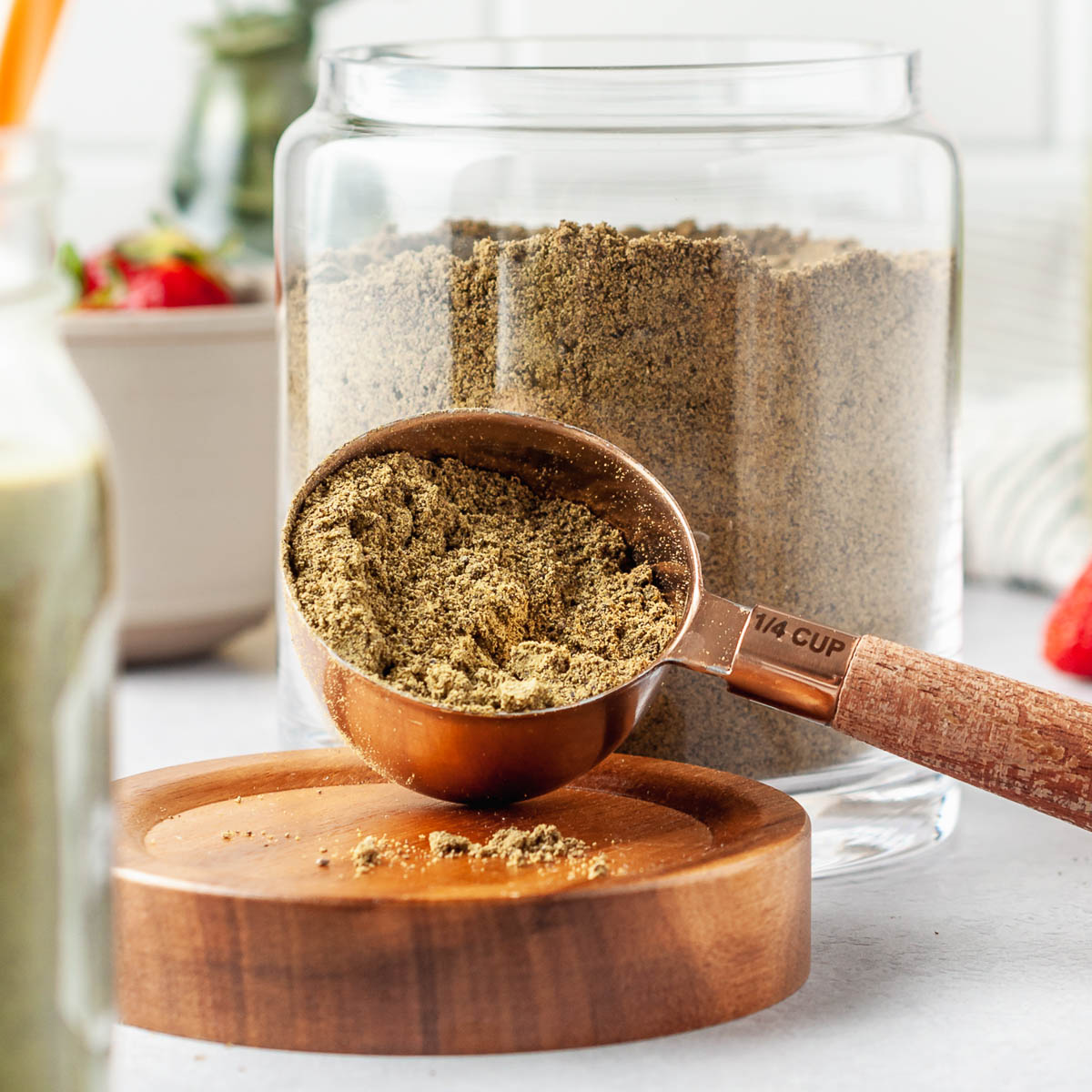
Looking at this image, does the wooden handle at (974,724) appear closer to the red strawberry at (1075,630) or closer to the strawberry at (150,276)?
the red strawberry at (1075,630)

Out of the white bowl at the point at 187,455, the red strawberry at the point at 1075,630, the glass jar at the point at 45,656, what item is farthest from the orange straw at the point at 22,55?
the red strawberry at the point at 1075,630

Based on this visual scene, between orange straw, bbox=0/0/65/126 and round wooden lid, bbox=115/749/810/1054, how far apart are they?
0.21m

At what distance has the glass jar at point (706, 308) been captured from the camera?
563mm

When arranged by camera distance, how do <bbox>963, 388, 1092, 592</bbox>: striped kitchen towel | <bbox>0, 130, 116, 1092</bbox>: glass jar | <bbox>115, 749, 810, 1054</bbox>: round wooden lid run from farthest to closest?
<bbox>963, 388, 1092, 592</bbox>: striped kitchen towel, <bbox>115, 749, 810, 1054</bbox>: round wooden lid, <bbox>0, 130, 116, 1092</bbox>: glass jar

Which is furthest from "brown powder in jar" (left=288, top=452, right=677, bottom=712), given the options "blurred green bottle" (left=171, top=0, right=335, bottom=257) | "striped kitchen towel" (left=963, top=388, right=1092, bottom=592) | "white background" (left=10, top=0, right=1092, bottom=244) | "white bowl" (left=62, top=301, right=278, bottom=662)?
"white background" (left=10, top=0, right=1092, bottom=244)

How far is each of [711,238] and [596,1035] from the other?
281mm

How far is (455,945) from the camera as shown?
0.42 m

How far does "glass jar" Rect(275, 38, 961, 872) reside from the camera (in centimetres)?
56

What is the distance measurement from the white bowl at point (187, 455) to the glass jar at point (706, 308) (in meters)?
0.23

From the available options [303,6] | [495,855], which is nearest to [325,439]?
[495,855]

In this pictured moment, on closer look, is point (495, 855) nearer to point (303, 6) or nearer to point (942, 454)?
point (942, 454)

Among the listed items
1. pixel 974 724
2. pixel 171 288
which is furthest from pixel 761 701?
pixel 171 288

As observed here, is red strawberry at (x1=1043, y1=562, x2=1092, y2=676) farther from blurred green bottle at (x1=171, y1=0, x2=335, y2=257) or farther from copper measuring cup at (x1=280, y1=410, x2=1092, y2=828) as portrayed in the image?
blurred green bottle at (x1=171, y1=0, x2=335, y2=257)

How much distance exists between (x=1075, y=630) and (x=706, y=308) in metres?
0.40
